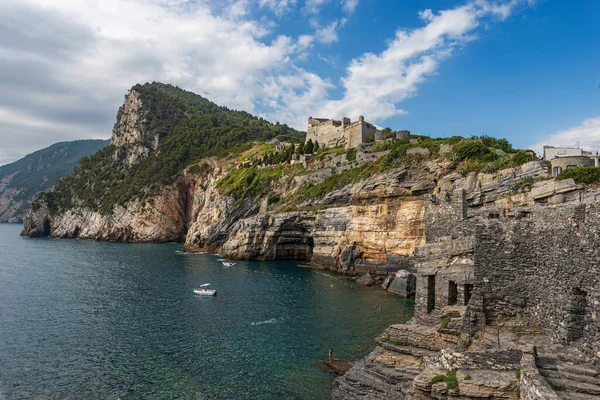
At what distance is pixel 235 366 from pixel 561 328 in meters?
19.0

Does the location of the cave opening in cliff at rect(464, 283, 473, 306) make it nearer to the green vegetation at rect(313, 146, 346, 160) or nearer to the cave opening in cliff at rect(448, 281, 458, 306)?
the cave opening in cliff at rect(448, 281, 458, 306)

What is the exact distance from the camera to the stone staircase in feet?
31.1

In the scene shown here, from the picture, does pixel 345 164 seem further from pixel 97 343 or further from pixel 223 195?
pixel 97 343

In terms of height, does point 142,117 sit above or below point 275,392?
above

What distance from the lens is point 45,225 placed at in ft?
466

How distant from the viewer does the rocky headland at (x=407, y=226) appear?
11.8 metres

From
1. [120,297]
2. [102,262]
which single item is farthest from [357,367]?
[102,262]

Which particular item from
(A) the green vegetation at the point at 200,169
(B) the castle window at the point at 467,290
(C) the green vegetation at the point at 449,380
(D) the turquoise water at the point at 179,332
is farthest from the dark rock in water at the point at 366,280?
(A) the green vegetation at the point at 200,169

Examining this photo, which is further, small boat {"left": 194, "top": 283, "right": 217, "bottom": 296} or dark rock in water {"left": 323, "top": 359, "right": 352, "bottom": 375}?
small boat {"left": 194, "top": 283, "right": 217, "bottom": 296}

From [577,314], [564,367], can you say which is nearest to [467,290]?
[577,314]

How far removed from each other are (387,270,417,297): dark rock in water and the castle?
46600 millimetres

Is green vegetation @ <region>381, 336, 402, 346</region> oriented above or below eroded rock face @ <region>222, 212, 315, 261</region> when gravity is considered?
below

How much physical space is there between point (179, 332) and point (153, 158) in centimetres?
12568

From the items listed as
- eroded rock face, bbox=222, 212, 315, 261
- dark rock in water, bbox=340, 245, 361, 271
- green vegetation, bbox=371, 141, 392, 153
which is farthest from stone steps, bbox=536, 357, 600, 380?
eroded rock face, bbox=222, 212, 315, 261
